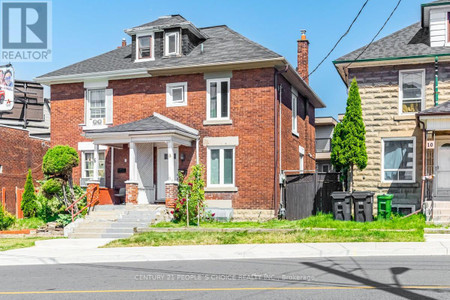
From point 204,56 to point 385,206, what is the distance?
9.77 meters

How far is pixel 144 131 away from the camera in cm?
2169

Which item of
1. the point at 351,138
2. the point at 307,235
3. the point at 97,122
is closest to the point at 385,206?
the point at 351,138

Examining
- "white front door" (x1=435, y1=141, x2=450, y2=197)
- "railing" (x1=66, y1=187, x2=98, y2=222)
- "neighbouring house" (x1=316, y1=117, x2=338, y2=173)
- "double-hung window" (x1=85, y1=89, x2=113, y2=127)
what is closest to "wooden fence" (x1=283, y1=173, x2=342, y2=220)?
"white front door" (x1=435, y1=141, x2=450, y2=197)

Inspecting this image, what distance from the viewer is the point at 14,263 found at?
13453 mm

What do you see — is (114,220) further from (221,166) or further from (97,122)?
(97,122)

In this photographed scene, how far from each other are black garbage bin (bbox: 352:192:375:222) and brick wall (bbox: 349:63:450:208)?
7.61 ft

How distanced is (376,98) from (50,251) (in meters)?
13.4

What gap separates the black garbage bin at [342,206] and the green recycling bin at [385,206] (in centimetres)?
118

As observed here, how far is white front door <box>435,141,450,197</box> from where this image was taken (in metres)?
20.6

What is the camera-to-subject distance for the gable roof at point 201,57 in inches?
893

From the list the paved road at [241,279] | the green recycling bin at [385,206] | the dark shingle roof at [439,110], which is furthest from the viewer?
the green recycling bin at [385,206]

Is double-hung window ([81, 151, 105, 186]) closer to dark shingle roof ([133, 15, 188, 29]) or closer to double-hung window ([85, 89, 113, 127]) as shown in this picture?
double-hung window ([85, 89, 113, 127])

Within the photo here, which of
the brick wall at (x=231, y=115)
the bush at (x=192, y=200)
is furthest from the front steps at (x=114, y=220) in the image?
the brick wall at (x=231, y=115)

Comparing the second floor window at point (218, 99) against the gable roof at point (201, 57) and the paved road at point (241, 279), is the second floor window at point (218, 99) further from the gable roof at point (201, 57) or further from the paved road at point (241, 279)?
the paved road at point (241, 279)
